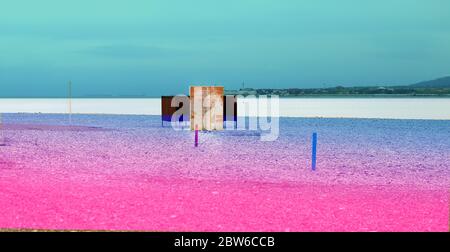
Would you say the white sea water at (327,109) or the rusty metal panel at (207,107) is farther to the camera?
the white sea water at (327,109)

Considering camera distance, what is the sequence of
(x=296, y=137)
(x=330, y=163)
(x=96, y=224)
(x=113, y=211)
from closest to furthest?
(x=96, y=224), (x=113, y=211), (x=330, y=163), (x=296, y=137)

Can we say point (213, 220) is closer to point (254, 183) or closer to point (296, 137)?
point (254, 183)

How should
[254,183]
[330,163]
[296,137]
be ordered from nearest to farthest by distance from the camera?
[254,183] → [330,163] → [296,137]

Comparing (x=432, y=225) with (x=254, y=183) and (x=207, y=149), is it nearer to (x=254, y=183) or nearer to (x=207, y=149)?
(x=254, y=183)

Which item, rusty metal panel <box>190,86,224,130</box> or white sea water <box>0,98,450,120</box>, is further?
white sea water <box>0,98,450,120</box>

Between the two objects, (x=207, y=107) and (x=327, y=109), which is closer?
(x=207, y=107)

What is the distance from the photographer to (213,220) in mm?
9062

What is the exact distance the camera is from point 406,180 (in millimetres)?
13438
